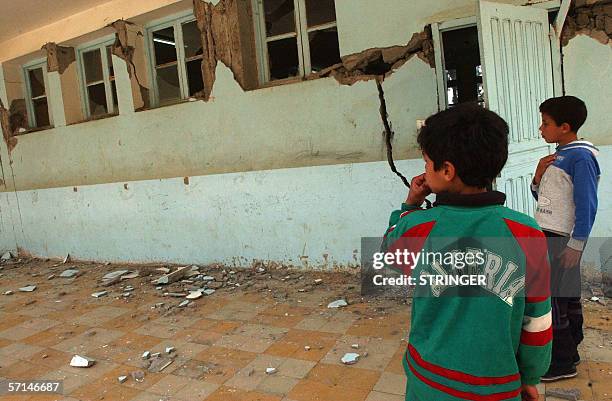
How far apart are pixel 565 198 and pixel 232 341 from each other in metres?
2.44

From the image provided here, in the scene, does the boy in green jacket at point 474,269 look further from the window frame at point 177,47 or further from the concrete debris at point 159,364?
the window frame at point 177,47

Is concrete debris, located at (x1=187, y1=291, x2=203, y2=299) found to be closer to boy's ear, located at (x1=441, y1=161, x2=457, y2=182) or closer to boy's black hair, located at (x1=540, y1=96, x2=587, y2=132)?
boy's black hair, located at (x1=540, y1=96, x2=587, y2=132)

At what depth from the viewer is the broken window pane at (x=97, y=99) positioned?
6.63m

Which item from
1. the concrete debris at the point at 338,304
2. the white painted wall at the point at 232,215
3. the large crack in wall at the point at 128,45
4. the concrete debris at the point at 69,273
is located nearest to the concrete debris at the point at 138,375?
the concrete debris at the point at 338,304

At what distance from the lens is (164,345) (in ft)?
11.2

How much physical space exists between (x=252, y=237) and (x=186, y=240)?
1.03 meters

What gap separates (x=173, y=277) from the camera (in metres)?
5.11

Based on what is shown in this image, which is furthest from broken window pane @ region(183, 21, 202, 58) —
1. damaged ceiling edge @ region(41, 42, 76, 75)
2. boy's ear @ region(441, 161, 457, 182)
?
boy's ear @ region(441, 161, 457, 182)

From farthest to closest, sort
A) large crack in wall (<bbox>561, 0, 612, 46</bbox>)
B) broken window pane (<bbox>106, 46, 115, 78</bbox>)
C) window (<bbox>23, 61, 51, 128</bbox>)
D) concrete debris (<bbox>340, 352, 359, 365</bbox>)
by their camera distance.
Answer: window (<bbox>23, 61, 51, 128</bbox>)
broken window pane (<bbox>106, 46, 115, 78</bbox>)
large crack in wall (<bbox>561, 0, 612, 46</bbox>)
concrete debris (<bbox>340, 352, 359, 365</bbox>)

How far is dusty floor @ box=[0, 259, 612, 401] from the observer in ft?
8.69

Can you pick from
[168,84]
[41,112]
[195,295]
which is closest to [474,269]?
[195,295]

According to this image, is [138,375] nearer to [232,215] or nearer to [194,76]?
[232,215]

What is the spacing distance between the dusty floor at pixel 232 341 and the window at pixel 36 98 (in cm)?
349

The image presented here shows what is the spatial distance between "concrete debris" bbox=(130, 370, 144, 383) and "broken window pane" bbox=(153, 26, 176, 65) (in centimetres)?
410
